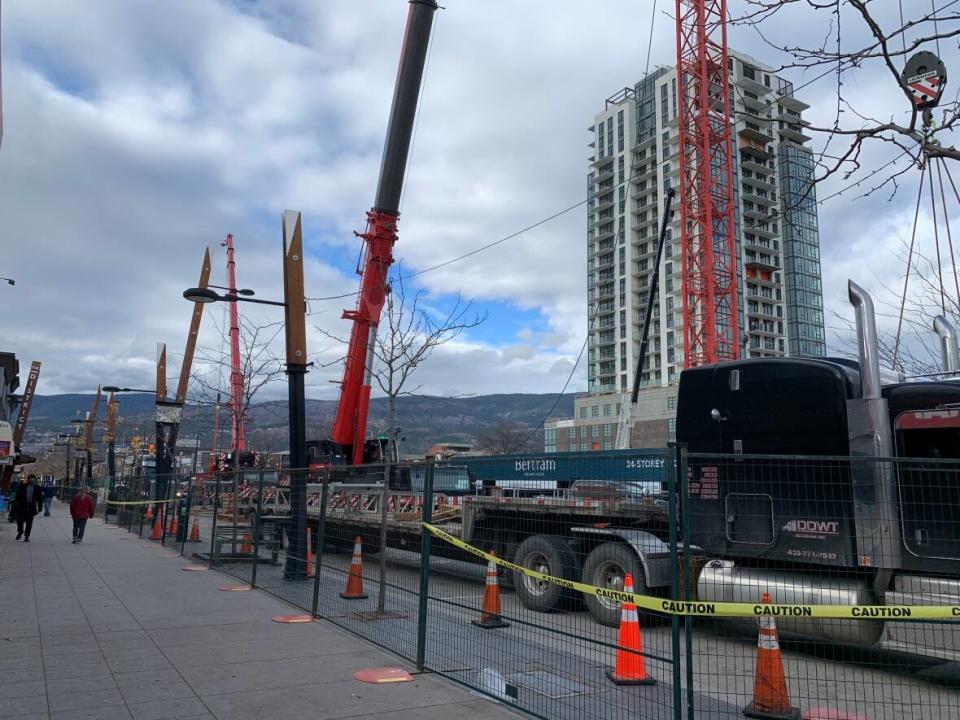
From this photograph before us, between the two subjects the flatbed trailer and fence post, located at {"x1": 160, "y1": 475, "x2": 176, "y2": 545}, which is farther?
fence post, located at {"x1": 160, "y1": 475, "x2": 176, "y2": 545}

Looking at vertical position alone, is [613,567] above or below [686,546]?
below

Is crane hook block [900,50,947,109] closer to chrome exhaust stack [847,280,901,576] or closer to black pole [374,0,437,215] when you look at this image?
chrome exhaust stack [847,280,901,576]

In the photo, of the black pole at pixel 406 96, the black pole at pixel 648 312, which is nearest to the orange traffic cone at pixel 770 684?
the black pole at pixel 648 312

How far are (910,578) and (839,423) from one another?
220cm

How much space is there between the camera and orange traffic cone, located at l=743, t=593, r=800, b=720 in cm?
588

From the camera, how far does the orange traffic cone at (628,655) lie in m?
5.81

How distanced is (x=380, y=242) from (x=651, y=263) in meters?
98.7

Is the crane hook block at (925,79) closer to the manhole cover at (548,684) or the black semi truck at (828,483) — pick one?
the black semi truck at (828,483)

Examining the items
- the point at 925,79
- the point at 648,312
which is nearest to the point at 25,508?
the point at 648,312

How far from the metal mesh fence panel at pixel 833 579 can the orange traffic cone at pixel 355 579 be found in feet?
13.4

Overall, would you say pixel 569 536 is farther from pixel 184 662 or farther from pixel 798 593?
pixel 184 662

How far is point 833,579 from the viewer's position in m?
6.23

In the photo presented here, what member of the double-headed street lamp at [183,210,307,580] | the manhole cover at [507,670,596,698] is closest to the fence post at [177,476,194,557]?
the double-headed street lamp at [183,210,307,580]

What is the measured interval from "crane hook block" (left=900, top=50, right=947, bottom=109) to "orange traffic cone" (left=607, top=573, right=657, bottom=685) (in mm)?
3759
